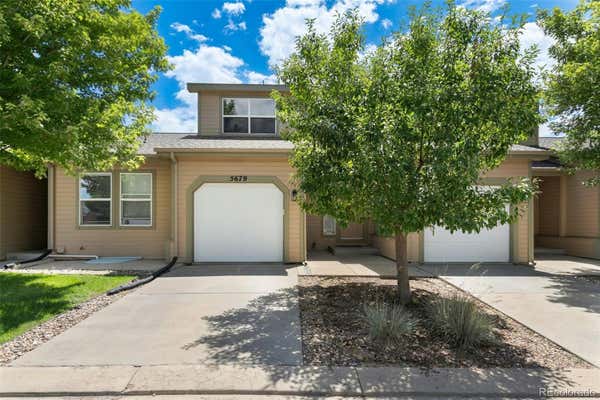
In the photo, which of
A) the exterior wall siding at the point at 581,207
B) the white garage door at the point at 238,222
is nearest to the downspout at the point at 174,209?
the white garage door at the point at 238,222

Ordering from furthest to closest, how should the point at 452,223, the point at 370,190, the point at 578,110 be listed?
the point at 578,110
the point at 370,190
the point at 452,223

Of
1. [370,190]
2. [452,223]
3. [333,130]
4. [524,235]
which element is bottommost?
[524,235]

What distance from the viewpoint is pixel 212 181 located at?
9523mm

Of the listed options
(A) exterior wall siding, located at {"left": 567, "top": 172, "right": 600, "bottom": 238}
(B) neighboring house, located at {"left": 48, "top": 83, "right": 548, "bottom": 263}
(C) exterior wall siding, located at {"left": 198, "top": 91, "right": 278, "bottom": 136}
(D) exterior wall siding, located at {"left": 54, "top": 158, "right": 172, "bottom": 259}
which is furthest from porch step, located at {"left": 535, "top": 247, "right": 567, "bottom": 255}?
(D) exterior wall siding, located at {"left": 54, "top": 158, "right": 172, "bottom": 259}

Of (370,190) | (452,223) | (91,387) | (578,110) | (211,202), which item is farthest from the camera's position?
(211,202)

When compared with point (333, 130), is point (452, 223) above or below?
below

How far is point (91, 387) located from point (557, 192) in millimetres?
15800

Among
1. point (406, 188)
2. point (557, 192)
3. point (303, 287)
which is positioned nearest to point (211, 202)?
point (303, 287)

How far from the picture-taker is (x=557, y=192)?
501 inches

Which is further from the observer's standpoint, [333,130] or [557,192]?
[557,192]

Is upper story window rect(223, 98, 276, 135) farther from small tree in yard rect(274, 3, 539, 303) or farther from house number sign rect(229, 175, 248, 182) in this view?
small tree in yard rect(274, 3, 539, 303)

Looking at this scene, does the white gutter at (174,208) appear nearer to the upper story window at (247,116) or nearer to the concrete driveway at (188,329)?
the concrete driveway at (188,329)

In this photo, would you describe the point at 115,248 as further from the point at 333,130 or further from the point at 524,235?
the point at 524,235

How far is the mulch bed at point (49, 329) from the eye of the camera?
3.95m
